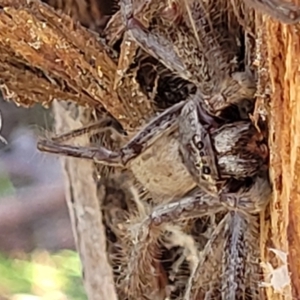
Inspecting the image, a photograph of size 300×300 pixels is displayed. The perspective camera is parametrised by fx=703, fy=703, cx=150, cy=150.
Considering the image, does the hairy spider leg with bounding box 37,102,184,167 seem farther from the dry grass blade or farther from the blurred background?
the blurred background

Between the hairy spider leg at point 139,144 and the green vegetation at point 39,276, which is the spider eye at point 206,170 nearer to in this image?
the hairy spider leg at point 139,144

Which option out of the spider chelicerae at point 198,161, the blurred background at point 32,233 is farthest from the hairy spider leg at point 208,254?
the blurred background at point 32,233

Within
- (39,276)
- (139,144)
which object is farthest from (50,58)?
(39,276)

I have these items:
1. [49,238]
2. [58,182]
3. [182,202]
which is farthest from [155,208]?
[49,238]

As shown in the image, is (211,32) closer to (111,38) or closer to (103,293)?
(111,38)

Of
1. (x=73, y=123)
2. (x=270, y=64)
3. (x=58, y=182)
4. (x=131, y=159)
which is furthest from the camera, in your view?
(x=58, y=182)

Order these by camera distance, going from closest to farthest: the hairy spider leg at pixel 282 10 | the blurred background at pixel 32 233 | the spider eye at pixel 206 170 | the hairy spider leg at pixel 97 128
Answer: the hairy spider leg at pixel 282 10 < the spider eye at pixel 206 170 < the hairy spider leg at pixel 97 128 < the blurred background at pixel 32 233

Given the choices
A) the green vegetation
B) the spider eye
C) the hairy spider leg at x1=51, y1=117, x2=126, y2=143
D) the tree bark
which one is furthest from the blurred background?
the spider eye

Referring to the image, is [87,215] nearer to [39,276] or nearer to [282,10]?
[282,10]
